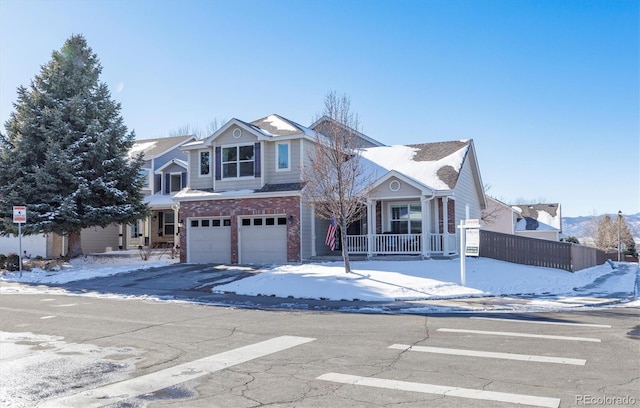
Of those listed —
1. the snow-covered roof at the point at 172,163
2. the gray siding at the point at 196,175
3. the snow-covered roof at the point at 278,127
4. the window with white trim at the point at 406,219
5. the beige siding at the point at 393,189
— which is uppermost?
the snow-covered roof at the point at 278,127

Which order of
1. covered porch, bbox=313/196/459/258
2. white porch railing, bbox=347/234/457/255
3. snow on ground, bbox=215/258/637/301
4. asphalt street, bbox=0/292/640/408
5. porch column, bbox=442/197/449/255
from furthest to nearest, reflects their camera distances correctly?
1. white porch railing, bbox=347/234/457/255
2. covered porch, bbox=313/196/459/258
3. porch column, bbox=442/197/449/255
4. snow on ground, bbox=215/258/637/301
5. asphalt street, bbox=0/292/640/408

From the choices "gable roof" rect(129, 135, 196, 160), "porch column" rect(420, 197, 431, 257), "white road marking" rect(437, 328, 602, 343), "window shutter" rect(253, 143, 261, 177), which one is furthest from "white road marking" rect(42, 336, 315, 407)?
"gable roof" rect(129, 135, 196, 160)

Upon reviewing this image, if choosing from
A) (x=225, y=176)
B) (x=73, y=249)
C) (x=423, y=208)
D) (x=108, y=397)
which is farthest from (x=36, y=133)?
(x=108, y=397)

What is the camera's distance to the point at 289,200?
24359 millimetres

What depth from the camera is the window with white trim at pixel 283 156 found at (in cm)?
2567

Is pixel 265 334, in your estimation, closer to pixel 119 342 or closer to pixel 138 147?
pixel 119 342

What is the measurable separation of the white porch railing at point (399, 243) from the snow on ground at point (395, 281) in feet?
4.72

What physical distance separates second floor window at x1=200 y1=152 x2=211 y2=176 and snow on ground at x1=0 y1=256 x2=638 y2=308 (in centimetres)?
653

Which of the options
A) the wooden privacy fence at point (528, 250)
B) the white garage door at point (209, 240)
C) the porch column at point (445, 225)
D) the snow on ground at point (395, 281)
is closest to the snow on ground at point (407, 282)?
the snow on ground at point (395, 281)

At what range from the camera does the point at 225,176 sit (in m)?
26.7

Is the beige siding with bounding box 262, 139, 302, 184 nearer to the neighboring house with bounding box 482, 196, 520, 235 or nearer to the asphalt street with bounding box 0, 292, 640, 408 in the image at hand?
the asphalt street with bounding box 0, 292, 640, 408

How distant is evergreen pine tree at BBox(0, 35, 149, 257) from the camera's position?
25.7 meters

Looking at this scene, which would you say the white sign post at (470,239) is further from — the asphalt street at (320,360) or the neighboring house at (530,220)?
the neighboring house at (530,220)

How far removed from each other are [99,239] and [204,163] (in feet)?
38.9
